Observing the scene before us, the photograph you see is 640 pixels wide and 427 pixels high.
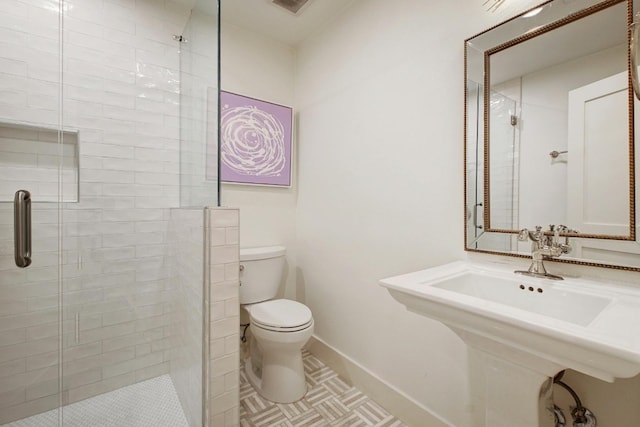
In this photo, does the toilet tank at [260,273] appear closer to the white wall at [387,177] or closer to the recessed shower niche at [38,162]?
the white wall at [387,177]

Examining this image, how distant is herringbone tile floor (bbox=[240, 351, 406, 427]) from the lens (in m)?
1.46

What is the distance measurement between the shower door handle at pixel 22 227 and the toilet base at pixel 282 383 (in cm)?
124

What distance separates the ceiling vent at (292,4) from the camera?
1778mm

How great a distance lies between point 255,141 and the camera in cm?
205

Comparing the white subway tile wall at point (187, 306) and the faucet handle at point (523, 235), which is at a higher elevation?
the faucet handle at point (523, 235)

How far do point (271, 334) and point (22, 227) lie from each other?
116 cm

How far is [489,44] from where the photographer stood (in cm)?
118

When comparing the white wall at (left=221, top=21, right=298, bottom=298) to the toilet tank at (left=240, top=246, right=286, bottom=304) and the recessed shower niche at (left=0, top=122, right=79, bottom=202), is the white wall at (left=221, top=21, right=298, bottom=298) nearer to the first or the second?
the toilet tank at (left=240, top=246, right=286, bottom=304)

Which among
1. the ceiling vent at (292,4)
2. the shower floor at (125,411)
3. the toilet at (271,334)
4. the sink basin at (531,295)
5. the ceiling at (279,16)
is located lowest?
the shower floor at (125,411)

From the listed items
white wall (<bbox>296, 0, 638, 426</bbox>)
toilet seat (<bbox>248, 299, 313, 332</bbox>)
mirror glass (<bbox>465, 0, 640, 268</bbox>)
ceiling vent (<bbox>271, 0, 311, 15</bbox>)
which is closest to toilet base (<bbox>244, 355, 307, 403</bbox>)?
toilet seat (<bbox>248, 299, 313, 332</bbox>)

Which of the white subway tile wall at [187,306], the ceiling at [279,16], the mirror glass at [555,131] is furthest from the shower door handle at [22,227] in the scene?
the mirror glass at [555,131]

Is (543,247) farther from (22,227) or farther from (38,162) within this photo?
(38,162)

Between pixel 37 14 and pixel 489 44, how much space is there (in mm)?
2083

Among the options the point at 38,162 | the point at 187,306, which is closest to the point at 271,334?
the point at 187,306
